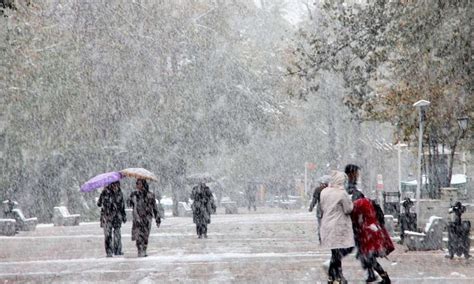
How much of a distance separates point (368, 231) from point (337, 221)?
596 mm

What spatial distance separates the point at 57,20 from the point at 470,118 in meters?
21.5

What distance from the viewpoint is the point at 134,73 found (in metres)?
50.6

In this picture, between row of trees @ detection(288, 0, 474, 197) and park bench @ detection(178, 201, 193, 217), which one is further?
park bench @ detection(178, 201, 193, 217)

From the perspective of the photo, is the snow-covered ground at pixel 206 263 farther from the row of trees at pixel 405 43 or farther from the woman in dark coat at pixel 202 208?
the row of trees at pixel 405 43

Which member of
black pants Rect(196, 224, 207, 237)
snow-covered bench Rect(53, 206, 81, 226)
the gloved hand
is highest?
snow-covered bench Rect(53, 206, 81, 226)

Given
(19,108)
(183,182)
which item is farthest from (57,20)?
(183,182)

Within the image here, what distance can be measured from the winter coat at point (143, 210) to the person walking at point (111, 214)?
0.51m

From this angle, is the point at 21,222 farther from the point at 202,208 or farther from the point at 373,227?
the point at 373,227

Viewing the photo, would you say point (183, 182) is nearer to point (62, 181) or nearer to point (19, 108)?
point (62, 181)

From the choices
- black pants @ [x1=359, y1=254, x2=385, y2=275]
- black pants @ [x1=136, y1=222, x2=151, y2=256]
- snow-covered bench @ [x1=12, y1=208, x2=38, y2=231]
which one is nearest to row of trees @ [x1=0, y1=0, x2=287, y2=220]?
snow-covered bench @ [x1=12, y1=208, x2=38, y2=231]

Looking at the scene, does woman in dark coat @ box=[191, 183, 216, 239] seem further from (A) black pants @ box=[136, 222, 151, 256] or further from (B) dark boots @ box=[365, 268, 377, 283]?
(B) dark boots @ box=[365, 268, 377, 283]

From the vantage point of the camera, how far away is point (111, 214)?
22266mm

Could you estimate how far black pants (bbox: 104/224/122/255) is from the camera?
73.5ft

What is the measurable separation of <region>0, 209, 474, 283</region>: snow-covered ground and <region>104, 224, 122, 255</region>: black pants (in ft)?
0.94
